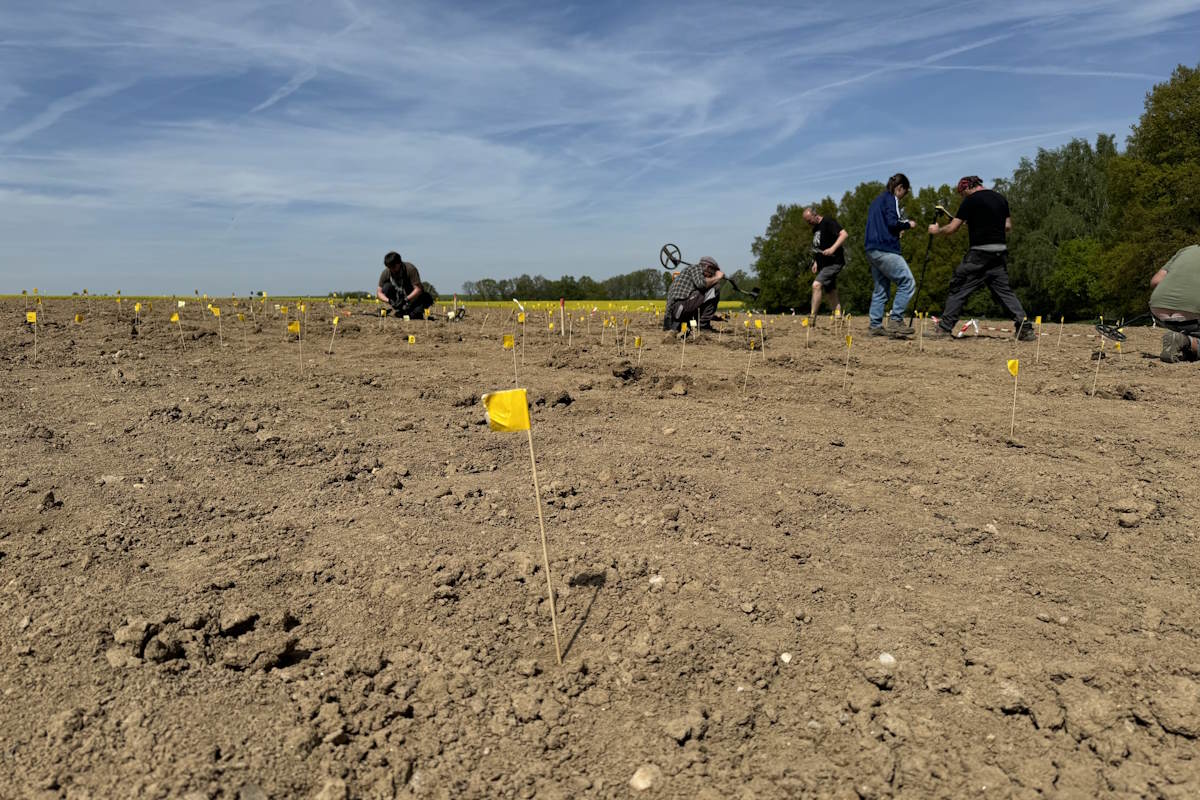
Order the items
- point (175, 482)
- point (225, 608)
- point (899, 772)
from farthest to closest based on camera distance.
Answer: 1. point (175, 482)
2. point (225, 608)
3. point (899, 772)

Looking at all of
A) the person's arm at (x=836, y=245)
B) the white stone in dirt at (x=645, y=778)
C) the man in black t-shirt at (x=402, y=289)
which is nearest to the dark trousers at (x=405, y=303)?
the man in black t-shirt at (x=402, y=289)

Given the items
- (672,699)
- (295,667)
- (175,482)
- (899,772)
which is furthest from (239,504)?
(899,772)

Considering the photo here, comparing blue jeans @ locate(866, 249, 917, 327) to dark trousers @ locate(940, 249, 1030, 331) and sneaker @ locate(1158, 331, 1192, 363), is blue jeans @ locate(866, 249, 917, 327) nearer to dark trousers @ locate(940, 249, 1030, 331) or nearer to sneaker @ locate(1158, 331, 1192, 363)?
dark trousers @ locate(940, 249, 1030, 331)

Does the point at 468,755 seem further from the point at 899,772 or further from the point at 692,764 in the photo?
the point at 899,772

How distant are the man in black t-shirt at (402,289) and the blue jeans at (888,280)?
7.05 metres

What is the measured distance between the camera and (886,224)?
10.2 meters

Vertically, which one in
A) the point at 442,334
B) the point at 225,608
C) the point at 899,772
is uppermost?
the point at 442,334

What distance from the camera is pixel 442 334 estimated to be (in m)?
10.5

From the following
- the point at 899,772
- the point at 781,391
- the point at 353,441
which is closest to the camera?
the point at 899,772

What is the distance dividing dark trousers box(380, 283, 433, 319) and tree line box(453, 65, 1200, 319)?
1689 centimetres

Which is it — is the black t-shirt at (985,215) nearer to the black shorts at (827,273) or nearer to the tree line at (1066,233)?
the black shorts at (827,273)

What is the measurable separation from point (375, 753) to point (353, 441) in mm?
2957

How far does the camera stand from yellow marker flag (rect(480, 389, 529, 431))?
2479 mm

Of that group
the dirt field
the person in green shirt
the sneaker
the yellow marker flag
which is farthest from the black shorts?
the yellow marker flag
